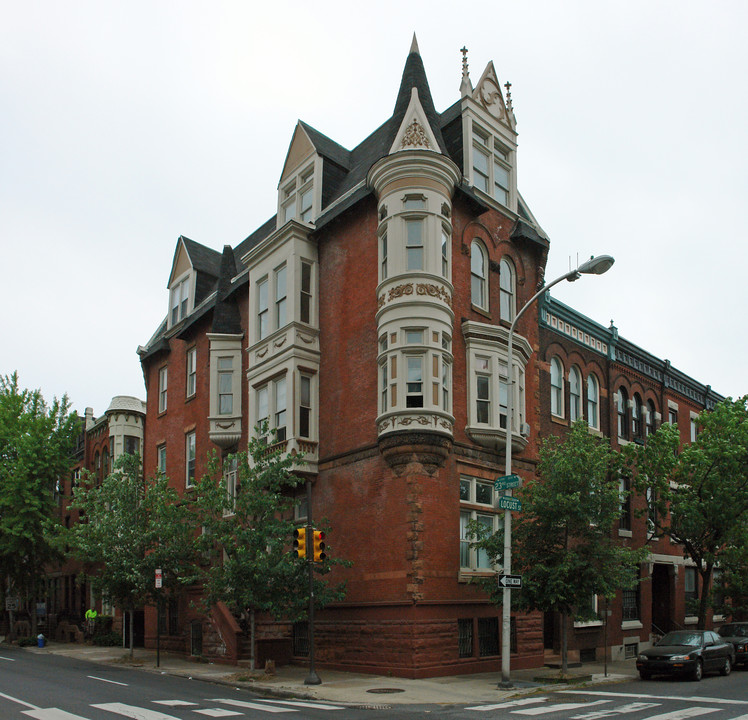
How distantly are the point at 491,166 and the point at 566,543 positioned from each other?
13.4 m

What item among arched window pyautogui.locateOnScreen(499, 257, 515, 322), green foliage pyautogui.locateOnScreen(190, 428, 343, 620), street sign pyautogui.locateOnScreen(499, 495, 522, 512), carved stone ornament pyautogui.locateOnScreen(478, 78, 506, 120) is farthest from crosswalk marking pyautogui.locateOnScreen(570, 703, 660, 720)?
carved stone ornament pyautogui.locateOnScreen(478, 78, 506, 120)

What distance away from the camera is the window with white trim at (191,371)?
3562cm

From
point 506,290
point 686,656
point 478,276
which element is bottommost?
point 686,656

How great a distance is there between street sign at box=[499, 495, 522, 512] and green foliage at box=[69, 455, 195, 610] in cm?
1152

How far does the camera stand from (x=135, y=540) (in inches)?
1111

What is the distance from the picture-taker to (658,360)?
1481 inches

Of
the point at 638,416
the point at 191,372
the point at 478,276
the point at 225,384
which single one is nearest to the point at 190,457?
the point at 191,372

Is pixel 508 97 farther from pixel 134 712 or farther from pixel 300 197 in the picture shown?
pixel 134 712

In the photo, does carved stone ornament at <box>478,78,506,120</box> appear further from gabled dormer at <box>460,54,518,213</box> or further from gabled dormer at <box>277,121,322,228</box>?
gabled dormer at <box>277,121,322,228</box>

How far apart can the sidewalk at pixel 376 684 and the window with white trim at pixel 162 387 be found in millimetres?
14188

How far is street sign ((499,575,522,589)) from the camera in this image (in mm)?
19594

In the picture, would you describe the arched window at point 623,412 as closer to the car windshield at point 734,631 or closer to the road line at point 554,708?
the car windshield at point 734,631

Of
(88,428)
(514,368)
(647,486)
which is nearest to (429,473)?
(514,368)

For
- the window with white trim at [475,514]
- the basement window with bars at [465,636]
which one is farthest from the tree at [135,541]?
the basement window with bars at [465,636]
